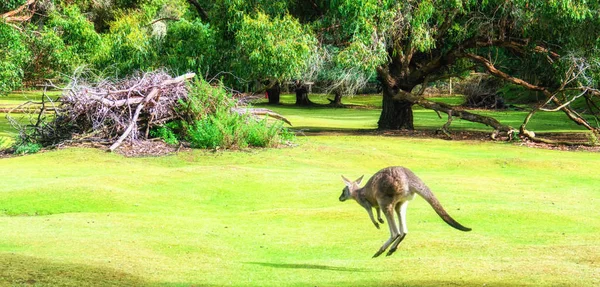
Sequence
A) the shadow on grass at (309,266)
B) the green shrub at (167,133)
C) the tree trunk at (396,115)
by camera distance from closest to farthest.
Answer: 1. the shadow on grass at (309,266)
2. the green shrub at (167,133)
3. the tree trunk at (396,115)

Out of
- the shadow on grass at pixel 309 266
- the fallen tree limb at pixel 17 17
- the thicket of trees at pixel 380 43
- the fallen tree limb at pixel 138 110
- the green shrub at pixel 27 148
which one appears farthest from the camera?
the fallen tree limb at pixel 17 17

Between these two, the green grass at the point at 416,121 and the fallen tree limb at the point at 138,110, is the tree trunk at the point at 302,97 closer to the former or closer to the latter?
the green grass at the point at 416,121

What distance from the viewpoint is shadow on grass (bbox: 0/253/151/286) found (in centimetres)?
939

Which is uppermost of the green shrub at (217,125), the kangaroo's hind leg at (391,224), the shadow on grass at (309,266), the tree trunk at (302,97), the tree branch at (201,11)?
the tree branch at (201,11)

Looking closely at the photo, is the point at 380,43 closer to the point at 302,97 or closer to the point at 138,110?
the point at 138,110

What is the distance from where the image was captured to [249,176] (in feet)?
70.6

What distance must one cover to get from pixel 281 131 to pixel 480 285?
2027 centimetres

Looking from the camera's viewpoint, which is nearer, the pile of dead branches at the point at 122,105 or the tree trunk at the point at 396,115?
the pile of dead branches at the point at 122,105

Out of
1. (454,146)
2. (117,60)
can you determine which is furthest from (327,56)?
(117,60)

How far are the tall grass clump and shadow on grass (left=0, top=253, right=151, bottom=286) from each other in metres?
15.9

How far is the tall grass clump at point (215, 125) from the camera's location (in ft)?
86.8

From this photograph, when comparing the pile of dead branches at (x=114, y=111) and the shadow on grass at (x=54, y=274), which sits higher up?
the shadow on grass at (x=54, y=274)

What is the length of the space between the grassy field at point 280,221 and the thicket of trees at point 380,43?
4.28 m

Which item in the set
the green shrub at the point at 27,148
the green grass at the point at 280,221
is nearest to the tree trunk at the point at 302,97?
the green grass at the point at 280,221
